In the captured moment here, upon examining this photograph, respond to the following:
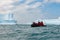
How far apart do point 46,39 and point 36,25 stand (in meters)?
57.6

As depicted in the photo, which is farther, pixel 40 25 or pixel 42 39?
pixel 40 25

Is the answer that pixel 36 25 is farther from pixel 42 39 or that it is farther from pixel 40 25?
pixel 42 39

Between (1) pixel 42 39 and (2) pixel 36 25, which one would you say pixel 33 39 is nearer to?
(1) pixel 42 39

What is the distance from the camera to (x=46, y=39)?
32656 mm

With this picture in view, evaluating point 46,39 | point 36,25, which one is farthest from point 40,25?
point 46,39

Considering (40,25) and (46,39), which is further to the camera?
(40,25)

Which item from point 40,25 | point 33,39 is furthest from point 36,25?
point 33,39

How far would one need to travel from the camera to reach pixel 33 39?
32750 mm

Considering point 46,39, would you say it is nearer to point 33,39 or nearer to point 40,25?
point 33,39

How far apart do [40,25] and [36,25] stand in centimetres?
494

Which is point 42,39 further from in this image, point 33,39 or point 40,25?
point 40,25

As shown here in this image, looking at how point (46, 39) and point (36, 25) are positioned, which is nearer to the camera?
point (46, 39)

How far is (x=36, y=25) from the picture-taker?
9025 centimetres

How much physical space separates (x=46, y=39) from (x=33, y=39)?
197cm
